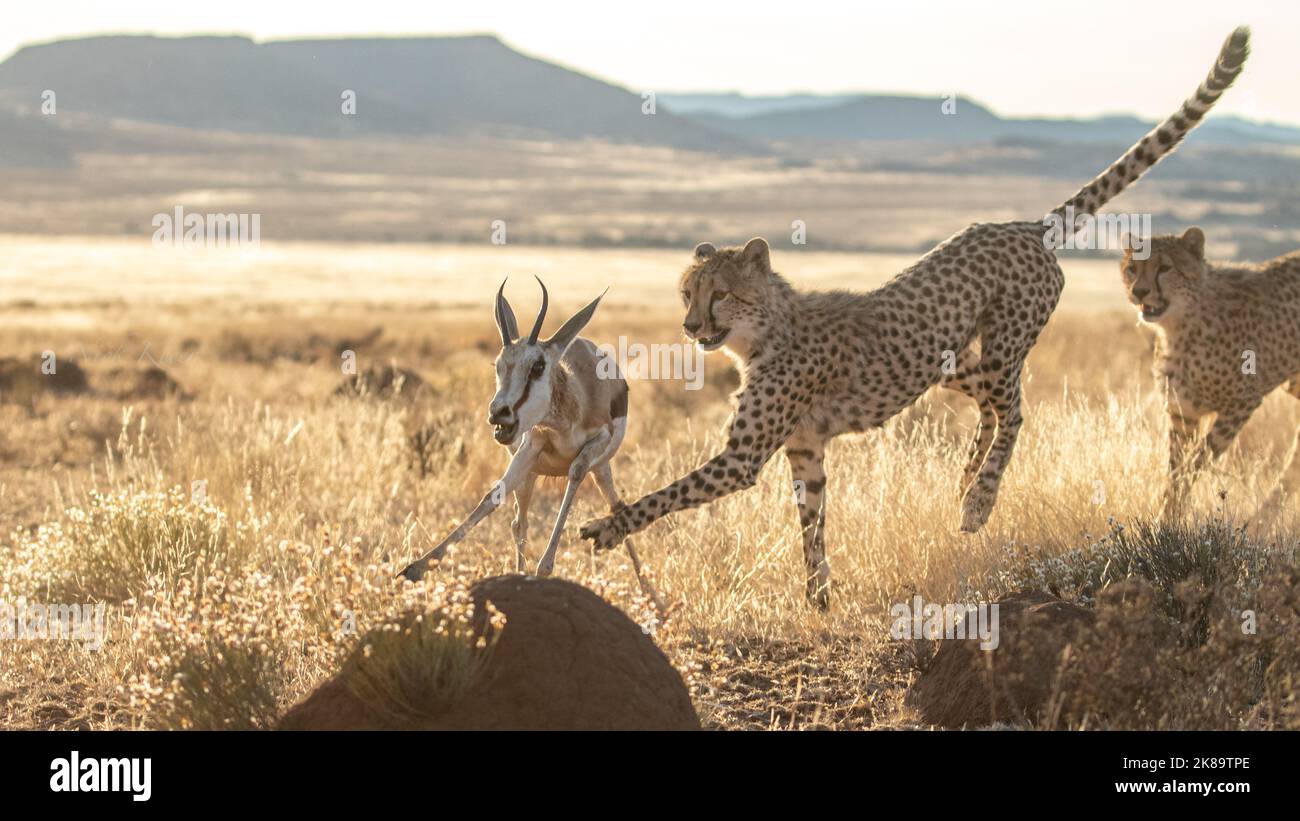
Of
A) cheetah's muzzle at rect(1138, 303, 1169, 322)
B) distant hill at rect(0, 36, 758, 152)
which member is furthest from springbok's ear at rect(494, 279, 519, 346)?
distant hill at rect(0, 36, 758, 152)

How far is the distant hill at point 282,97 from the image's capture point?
163000 millimetres

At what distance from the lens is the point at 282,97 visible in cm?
16838

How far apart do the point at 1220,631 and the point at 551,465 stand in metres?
2.76

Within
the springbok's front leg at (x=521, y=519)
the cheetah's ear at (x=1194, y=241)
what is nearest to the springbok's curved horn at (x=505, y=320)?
the springbok's front leg at (x=521, y=519)

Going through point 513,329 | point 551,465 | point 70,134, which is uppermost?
point 70,134

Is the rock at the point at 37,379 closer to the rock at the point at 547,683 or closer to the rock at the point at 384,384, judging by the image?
the rock at the point at 384,384

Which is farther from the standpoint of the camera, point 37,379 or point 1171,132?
point 37,379

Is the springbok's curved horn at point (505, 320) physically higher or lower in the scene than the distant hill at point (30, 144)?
lower

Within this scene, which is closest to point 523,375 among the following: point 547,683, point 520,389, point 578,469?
point 520,389

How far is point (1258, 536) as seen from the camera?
7508mm

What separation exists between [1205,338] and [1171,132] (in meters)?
1.60

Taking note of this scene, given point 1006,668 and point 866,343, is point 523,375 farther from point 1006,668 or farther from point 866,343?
point 866,343
